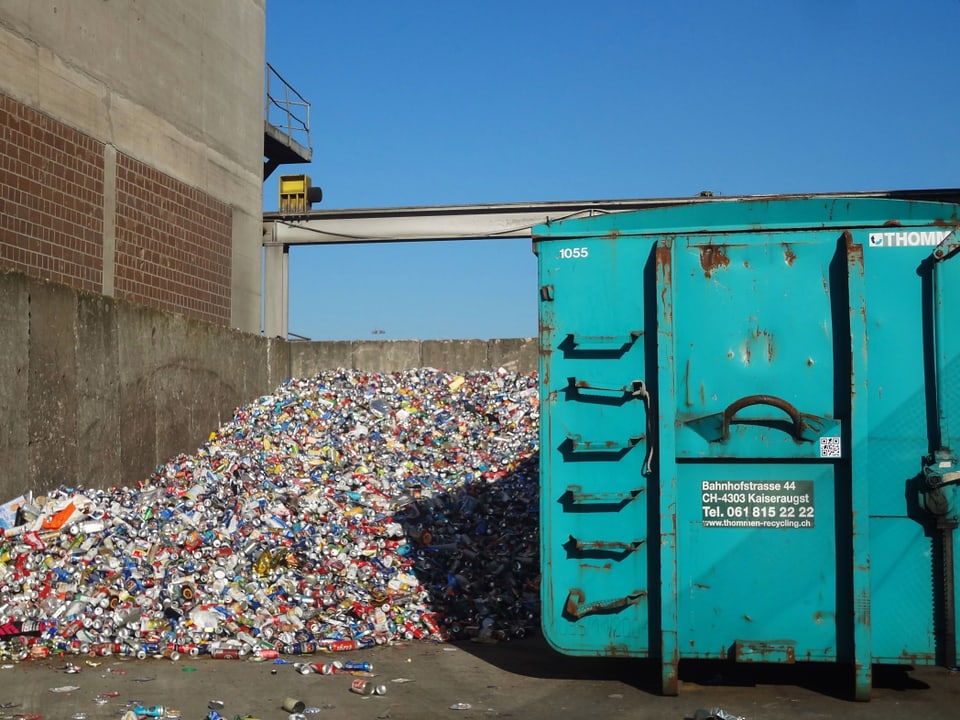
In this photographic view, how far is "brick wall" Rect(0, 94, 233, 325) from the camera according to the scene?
975 cm

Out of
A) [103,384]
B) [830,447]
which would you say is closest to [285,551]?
[103,384]

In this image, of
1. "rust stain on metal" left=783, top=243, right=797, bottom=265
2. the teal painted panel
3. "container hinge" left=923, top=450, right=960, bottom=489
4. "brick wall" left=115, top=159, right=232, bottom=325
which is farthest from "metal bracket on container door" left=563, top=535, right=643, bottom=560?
"brick wall" left=115, top=159, right=232, bottom=325

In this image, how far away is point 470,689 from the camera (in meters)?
5.85

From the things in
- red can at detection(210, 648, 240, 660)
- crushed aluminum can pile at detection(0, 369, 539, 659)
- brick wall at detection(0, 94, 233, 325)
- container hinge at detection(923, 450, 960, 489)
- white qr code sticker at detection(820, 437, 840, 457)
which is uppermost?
brick wall at detection(0, 94, 233, 325)

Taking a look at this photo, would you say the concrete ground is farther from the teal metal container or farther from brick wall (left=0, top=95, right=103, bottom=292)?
brick wall (left=0, top=95, right=103, bottom=292)

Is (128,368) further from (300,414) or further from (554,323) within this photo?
→ (554,323)

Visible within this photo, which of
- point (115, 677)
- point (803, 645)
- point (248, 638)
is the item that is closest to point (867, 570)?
point (803, 645)

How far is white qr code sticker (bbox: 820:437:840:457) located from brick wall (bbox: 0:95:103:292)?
7796 millimetres

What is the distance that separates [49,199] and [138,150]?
200cm

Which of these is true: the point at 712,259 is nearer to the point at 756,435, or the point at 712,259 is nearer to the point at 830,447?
the point at 756,435

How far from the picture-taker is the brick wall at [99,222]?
32.0ft

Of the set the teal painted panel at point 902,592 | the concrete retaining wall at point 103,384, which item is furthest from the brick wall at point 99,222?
the teal painted panel at point 902,592

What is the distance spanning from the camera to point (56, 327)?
9.05 metres

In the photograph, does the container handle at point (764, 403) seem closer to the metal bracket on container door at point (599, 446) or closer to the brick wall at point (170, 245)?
the metal bracket on container door at point (599, 446)
